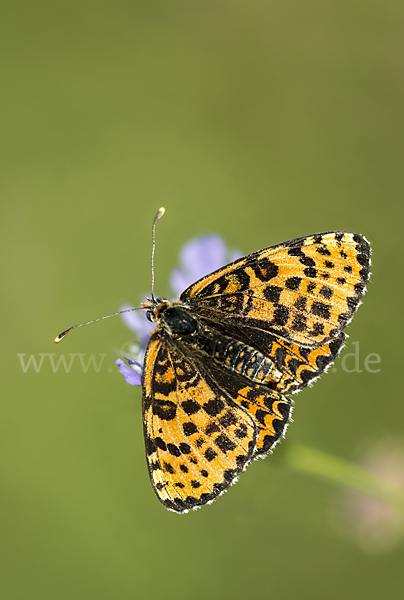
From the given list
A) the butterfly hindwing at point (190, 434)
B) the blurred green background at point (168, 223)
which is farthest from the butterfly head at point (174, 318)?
the blurred green background at point (168, 223)

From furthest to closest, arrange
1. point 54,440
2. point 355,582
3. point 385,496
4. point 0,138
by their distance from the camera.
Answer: point 0,138 < point 54,440 < point 355,582 < point 385,496

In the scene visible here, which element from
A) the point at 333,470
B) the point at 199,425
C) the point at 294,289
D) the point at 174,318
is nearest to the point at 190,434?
the point at 199,425

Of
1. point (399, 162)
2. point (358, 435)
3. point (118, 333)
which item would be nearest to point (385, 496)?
point (358, 435)

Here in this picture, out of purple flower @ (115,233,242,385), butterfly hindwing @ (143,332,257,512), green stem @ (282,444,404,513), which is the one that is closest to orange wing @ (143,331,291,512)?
butterfly hindwing @ (143,332,257,512)

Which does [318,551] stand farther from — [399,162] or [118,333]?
[399,162]

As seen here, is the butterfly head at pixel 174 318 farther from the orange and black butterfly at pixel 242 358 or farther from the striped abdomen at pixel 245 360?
the striped abdomen at pixel 245 360

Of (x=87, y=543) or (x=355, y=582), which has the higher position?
(x=87, y=543)

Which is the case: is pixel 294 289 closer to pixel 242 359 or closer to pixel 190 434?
pixel 242 359

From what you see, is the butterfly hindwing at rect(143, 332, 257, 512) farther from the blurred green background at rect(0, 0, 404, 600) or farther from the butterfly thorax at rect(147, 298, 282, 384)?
the blurred green background at rect(0, 0, 404, 600)
